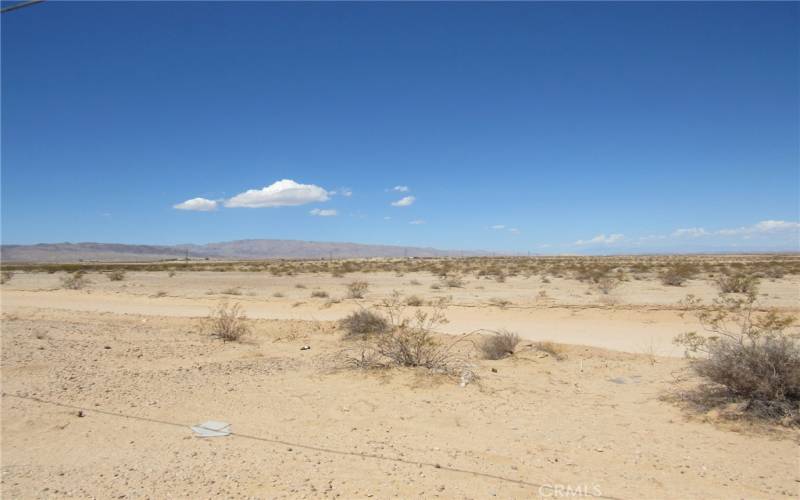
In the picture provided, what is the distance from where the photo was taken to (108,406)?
22.3 ft

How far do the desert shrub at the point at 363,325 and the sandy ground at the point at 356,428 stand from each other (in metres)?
1.85

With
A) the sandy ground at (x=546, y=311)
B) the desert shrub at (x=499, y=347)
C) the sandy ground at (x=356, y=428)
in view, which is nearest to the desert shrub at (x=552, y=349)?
the sandy ground at (x=356, y=428)

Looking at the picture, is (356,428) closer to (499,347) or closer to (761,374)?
(499,347)

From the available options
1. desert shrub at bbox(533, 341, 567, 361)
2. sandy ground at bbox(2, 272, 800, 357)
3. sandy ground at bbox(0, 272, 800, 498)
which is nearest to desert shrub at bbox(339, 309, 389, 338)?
sandy ground at bbox(0, 272, 800, 498)

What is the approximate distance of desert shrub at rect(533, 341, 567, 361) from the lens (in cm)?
1054

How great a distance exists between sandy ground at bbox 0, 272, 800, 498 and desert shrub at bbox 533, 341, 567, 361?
0.23 meters

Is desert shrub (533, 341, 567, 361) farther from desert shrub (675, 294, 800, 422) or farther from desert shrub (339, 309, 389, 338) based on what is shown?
desert shrub (339, 309, 389, 338)

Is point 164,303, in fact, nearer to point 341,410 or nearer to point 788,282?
point 341,410

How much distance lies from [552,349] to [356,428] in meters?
6.21

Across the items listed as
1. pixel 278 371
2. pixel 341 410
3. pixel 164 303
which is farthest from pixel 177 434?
pixel 164 303

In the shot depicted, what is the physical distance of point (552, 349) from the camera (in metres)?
10.9

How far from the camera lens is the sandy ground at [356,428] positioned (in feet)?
15.5

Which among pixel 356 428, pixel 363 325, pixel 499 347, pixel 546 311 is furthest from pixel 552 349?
pixel 356 428

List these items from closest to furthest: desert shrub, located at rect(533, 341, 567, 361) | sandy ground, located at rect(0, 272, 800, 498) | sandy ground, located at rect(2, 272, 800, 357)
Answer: sandy ground, located at rect(0, 272, 800, 498), desert shrub, located at rect(533, 341, 567, 361), sandy ground, located at rect(2, 272, 800, 357)
